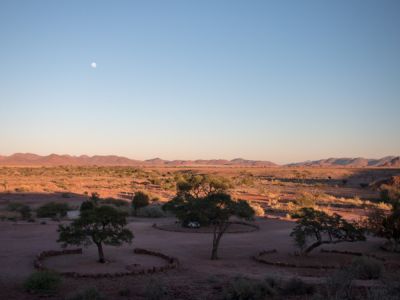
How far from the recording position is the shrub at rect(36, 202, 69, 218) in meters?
36.9

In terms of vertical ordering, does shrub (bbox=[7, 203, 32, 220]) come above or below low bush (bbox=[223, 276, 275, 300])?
below

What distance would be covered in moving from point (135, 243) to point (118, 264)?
592cm

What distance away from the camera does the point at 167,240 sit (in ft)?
86.9

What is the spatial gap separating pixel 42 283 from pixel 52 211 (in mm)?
24255

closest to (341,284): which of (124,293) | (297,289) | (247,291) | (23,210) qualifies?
(297,289)

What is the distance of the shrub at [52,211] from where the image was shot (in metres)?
36.9

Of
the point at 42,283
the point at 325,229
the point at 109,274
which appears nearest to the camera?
the point at 42,283

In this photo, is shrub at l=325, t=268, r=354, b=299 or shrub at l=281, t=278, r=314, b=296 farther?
shrub at l=281, t=278, r=314, b=296

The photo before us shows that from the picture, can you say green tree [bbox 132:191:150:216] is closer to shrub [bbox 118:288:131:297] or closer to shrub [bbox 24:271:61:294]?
shrub [bbox 24:271:61:294]

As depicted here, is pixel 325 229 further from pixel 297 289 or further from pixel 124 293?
pixel 124 293

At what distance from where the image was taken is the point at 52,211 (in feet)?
122

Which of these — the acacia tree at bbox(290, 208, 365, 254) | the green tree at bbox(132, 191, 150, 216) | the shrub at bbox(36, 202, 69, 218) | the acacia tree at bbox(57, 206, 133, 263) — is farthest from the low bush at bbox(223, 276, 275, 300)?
the shrub at bbox(36, 202, 69, 218)

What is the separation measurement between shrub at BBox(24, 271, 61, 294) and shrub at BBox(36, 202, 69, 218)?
23491 millimetres

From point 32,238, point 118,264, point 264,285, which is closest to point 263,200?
point 32,238
